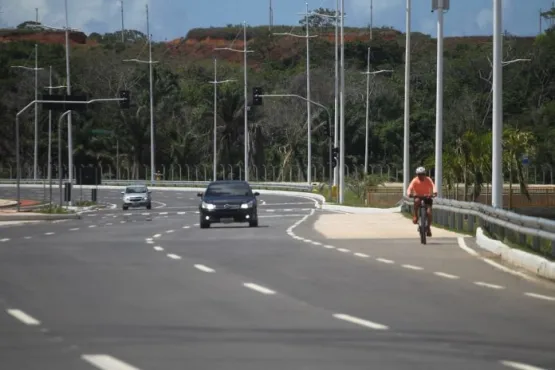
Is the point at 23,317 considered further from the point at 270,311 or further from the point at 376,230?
the point at 376,230

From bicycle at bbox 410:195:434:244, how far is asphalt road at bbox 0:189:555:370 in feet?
7.16

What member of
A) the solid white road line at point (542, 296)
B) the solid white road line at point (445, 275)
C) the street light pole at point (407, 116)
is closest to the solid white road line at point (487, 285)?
the solid white road line at point (445, 275)

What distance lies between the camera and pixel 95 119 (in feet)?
424

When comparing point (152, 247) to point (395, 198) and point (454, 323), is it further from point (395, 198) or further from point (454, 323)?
point (395, 198)

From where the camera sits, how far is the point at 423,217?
1153 inches

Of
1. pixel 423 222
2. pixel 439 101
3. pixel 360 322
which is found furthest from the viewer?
pixel 439 101

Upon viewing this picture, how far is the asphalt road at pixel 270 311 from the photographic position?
11305 millimetres

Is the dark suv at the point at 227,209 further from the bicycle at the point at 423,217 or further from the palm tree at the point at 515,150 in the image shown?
the palm tree at the point at 515,150

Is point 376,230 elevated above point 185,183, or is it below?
above

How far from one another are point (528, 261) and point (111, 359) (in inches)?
451

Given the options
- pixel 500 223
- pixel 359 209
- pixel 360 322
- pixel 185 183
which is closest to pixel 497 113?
pixel 500 223

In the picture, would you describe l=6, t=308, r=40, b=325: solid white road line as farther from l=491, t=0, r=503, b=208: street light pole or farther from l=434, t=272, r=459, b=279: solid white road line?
l=491, t=0, r=503, b=208: street light pole

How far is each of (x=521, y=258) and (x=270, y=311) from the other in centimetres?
790

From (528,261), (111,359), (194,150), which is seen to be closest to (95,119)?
(194,150)
